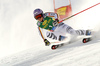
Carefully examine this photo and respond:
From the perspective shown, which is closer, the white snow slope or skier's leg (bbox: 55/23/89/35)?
the white snow slope

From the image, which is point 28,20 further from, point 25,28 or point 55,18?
point 55,18

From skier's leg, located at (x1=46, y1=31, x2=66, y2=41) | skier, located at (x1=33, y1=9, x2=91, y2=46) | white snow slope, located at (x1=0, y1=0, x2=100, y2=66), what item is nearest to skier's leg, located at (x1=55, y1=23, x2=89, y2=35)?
skier, located at (x1=33, y1=9, x2=91, y2=46)

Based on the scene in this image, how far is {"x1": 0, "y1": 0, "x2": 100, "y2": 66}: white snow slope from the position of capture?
16.3 ft

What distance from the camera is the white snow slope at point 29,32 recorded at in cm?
496

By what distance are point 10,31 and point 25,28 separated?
5142mm

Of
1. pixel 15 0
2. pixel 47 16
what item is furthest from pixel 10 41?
pixel 47 16

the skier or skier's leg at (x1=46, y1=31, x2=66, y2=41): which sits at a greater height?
Result: the skier

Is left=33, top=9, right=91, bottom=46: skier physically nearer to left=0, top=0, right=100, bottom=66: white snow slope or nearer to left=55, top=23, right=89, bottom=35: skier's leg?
left=55, top=23, right=89, bottom=35: skier's leg

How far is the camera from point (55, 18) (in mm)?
5762

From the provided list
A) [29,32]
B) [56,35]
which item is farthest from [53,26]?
[29,32]

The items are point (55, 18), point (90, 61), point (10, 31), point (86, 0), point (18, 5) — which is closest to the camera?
point (90, 61)

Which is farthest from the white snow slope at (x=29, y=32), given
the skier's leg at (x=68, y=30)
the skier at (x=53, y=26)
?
the skier at (x=53, y=26)

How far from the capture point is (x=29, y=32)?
17.1m

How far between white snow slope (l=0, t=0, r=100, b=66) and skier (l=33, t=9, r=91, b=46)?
45cm
